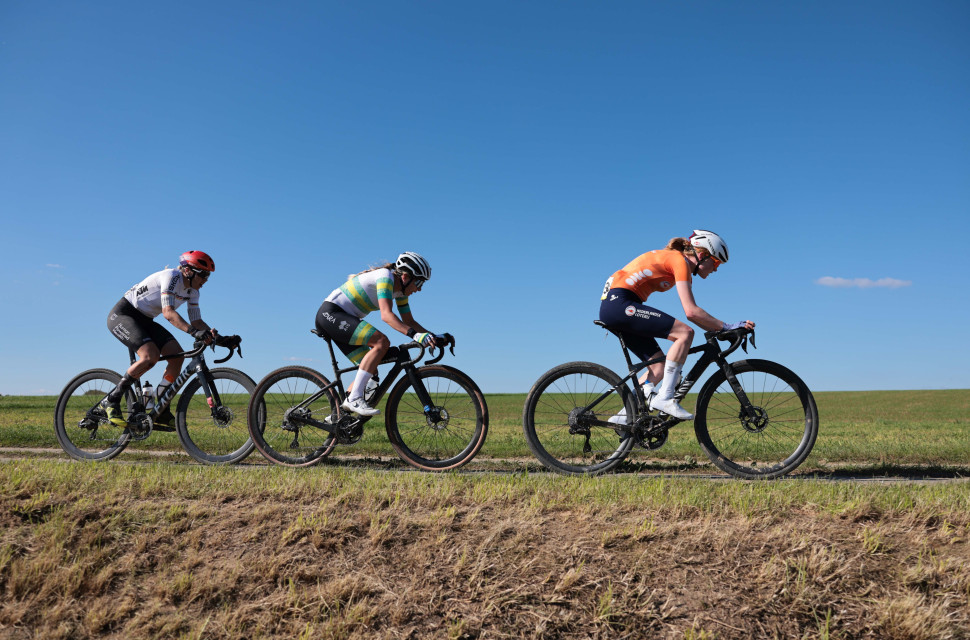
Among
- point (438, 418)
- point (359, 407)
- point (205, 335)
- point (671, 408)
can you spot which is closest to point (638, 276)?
point (671, 408)

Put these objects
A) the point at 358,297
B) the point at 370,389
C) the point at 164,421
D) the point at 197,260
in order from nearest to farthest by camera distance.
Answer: the point at 370,389 → the point at 358,297 → the point at 197,260 → the point at 164,421

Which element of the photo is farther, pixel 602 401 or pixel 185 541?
pixel 602 401

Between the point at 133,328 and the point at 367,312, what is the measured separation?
3570mm

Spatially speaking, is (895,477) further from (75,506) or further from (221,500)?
(75,506)

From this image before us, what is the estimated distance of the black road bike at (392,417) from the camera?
6891mm

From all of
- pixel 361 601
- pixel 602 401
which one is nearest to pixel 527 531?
pixel 361 601

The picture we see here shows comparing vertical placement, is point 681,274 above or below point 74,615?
above

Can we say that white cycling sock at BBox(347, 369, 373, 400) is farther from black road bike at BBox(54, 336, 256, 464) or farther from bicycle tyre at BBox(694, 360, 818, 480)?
bicycle tyre at BBox(694, 360, 818, 480)

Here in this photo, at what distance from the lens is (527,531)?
427 centimetres

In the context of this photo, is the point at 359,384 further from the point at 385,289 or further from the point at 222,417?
the point at 222,417

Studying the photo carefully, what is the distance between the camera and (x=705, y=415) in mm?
6344

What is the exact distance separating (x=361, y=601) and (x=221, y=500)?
1963 millimetres

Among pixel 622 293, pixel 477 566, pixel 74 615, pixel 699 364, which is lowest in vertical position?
pixel 74 615

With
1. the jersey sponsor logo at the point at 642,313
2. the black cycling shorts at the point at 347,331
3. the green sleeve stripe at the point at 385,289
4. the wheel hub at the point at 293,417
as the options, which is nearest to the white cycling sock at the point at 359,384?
the black cycling shorts at the point at 347,331
